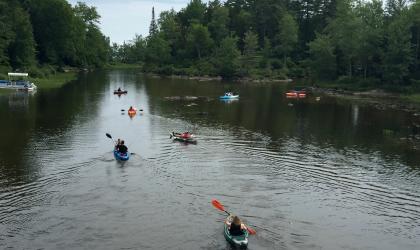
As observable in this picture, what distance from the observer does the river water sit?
88.8 ft

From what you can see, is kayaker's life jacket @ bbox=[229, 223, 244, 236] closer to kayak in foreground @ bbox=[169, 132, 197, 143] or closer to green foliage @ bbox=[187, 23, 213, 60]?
kayak in foreground @ bbox=[169, 132, 197, 143]

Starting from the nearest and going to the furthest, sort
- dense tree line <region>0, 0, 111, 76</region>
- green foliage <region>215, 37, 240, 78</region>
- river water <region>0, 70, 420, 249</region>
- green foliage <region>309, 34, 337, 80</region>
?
river water <region>0, 70, 420, 249</region> < dense tree line <region>0, 0, 111, 76</region> < green foliage <region>309, 34, 337, 80</region> < green foliage <region>215, 37, 240, 78</region>

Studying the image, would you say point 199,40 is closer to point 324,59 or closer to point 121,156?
point 324,59

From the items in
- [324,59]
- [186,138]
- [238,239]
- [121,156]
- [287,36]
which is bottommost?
[238,239]

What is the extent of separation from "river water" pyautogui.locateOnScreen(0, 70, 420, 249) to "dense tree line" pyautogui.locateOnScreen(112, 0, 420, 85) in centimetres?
3645

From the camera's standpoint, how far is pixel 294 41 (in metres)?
152

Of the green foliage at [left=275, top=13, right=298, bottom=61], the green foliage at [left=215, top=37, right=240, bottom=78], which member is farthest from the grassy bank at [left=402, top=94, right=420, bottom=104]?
the green foliage at [left=275, top=13, right=298, bottom=61]

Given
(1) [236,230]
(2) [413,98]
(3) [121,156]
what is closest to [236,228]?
(1) [236,230]

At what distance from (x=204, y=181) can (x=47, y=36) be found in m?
115

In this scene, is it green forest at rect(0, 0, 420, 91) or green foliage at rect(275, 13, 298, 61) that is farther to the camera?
green foliage at rect(275, 13, 298, 61)

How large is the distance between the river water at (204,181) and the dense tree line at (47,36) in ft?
159

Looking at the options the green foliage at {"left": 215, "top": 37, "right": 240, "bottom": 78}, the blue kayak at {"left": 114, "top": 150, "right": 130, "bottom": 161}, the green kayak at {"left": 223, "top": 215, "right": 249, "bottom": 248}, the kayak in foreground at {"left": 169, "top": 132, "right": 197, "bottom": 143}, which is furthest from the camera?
the green foliage at {"left": 215, "top": 37, "right": 240, "bottom": 78}

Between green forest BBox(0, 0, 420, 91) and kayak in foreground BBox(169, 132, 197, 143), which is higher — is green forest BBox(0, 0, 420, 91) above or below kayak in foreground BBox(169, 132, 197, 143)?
above

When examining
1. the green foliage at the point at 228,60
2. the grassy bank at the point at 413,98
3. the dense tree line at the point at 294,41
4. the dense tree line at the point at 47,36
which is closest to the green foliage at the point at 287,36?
the dense tree line at the point at 294,41
